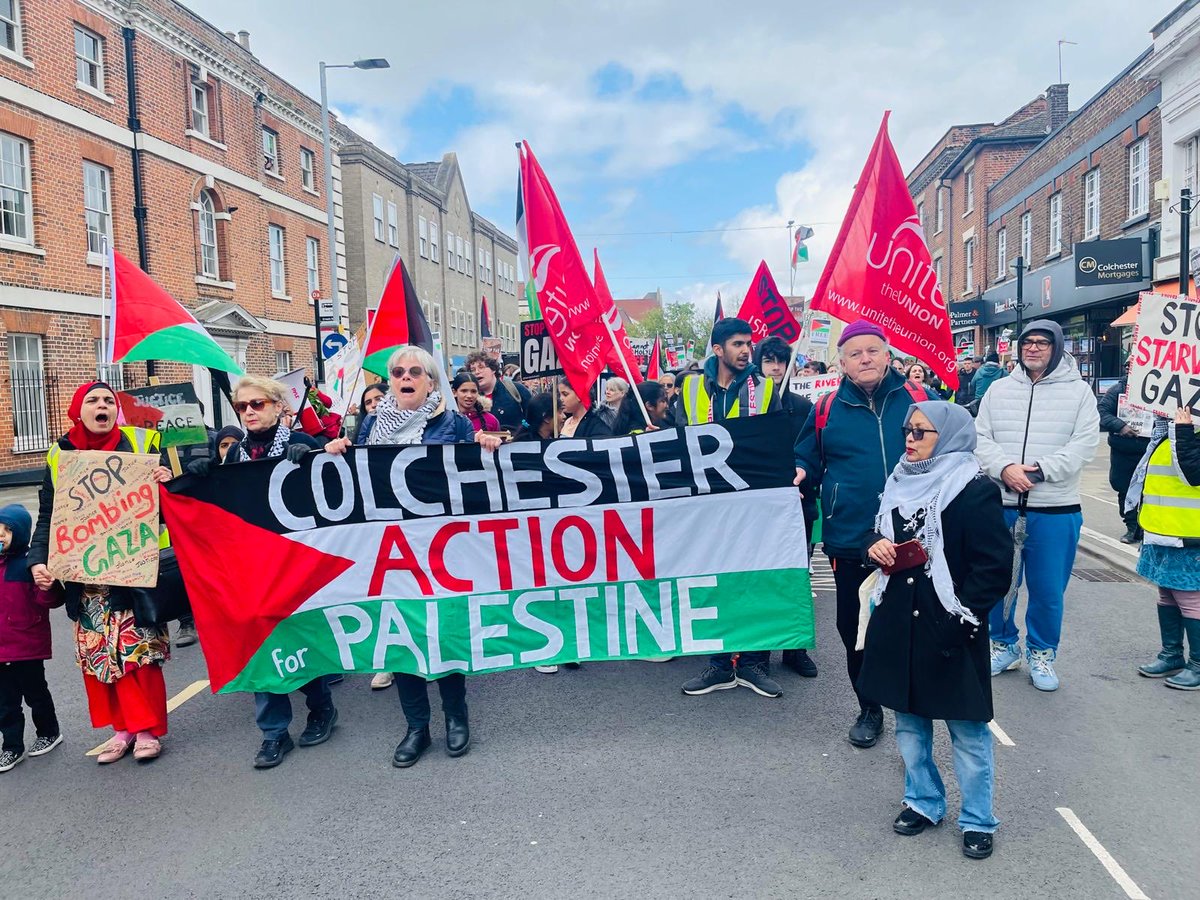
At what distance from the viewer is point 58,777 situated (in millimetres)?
4215

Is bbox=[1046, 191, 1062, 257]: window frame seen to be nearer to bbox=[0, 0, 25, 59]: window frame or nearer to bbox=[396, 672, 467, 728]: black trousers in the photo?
bbox=[0, 0, 25, 59]: window frame

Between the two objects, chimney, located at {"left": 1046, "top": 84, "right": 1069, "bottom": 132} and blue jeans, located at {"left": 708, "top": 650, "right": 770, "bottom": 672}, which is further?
chimney, located at {"left": 1046, "top": 84, "right": 1069, "bottom": 132}

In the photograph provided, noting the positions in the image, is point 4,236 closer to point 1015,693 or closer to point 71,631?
point 71,631

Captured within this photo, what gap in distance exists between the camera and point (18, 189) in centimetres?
1543

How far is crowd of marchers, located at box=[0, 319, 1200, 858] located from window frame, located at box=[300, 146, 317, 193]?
22.7 meters

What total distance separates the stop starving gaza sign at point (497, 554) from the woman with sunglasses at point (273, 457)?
0.16 meters

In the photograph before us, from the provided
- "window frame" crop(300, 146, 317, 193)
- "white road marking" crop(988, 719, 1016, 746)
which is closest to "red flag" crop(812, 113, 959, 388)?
"white road marking" crop(988, 719, 1016, 746)

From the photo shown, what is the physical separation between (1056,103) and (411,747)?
34.5 m

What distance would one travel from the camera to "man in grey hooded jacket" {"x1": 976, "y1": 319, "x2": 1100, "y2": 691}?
4.73 meters

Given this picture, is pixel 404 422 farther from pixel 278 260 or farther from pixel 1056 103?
pixel 1056 103

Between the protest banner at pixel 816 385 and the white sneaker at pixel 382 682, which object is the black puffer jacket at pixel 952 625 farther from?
the protest banner at pixel 816 385

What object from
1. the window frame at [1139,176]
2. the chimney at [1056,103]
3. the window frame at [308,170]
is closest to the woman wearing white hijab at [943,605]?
the window frame at [1139,176]

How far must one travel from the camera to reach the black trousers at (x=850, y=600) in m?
4.21

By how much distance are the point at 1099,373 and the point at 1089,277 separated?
15.5 feet
